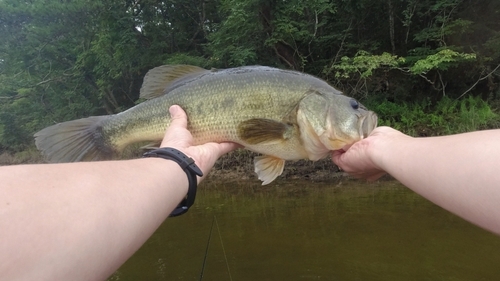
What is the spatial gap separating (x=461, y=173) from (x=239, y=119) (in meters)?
1.66

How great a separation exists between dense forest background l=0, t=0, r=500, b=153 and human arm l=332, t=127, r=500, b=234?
1057cm

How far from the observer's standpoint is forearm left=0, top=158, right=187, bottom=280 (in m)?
0.90

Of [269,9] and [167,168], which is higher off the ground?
[269,9]

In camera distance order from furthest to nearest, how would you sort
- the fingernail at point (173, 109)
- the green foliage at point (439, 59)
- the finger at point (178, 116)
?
the green foliage at point (439, 59) → the fingernail at point (173, 109) → the finger at point (178, 116)

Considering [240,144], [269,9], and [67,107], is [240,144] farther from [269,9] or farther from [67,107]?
[67,107]

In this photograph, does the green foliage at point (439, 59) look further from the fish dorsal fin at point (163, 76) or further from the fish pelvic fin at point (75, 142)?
the fish pelvic fin at point (75, 142)

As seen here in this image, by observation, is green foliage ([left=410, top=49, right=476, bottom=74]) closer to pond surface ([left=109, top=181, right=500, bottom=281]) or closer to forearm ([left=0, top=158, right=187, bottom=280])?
pond surface ([left=109, top=181, right=500, bottom=281])

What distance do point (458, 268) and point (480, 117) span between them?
797cm

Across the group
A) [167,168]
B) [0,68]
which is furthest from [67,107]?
[167,168]

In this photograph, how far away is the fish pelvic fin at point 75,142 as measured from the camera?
266cm

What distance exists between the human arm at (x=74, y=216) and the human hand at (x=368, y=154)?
114 centimetres

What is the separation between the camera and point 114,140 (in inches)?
113

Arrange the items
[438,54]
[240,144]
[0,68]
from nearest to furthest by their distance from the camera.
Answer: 1. [240,144]
2. [438,54]
3. [0,68]

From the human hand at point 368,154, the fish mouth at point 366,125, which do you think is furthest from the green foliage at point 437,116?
the human hand at point 368,154
